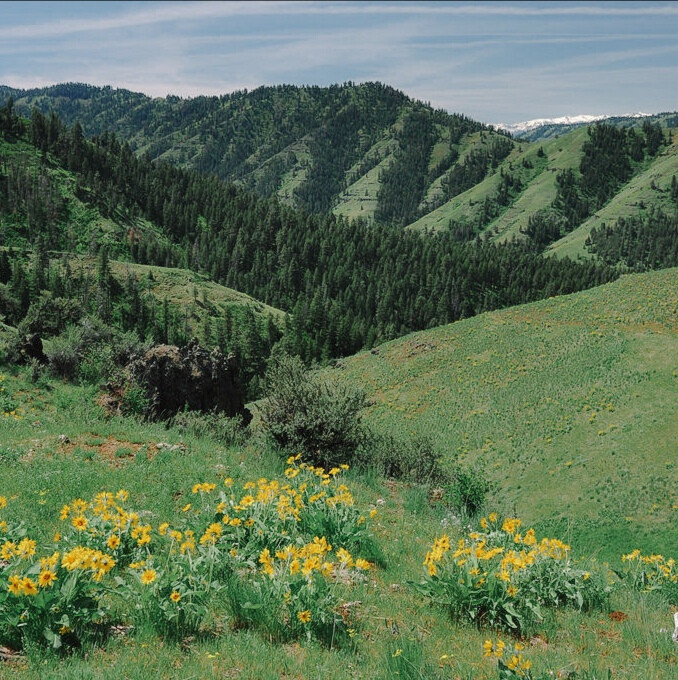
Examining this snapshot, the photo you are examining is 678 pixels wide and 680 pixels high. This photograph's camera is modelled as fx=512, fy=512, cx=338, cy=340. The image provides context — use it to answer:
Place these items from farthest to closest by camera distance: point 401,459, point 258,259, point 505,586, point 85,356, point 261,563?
point 258,259, point 85,356, point 401,459, point 261,563, point 505,586

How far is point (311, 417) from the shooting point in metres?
20.1

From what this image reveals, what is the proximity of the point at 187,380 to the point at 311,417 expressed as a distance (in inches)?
532

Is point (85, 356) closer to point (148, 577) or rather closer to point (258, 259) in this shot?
point (148, 577)

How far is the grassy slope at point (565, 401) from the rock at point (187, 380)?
35.5 feet

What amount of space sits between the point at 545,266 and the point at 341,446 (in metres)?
193

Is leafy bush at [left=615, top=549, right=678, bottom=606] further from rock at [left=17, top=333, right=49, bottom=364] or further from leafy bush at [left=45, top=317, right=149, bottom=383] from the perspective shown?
rock at [left=17, top=333, right=49, bottom=364]

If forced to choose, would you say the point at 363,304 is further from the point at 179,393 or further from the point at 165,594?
the point at 165,594

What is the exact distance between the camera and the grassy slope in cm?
2947

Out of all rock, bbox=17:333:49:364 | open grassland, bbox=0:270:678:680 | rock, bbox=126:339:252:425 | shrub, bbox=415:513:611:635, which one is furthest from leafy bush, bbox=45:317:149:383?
shrub, bbox=415:513:611:635

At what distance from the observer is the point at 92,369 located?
81.2 feet

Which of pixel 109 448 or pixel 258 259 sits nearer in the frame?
pixel 109 448

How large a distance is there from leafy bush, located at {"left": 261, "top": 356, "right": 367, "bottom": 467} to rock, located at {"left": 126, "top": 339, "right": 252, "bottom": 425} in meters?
5.70

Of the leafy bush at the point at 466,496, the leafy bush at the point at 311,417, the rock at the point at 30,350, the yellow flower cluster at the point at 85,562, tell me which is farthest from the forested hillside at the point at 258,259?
the yellow flower cluster at the point at 85,562

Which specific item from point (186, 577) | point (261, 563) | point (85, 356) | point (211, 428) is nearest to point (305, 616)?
point (186, 577)
